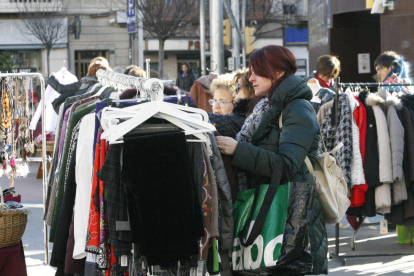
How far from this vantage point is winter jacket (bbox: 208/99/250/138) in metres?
4.18

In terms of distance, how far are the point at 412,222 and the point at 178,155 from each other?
396 cm

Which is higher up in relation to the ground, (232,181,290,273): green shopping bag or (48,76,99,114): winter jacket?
(48,76,99,114): winter jacket

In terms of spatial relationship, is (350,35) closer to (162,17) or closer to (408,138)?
(408,138)

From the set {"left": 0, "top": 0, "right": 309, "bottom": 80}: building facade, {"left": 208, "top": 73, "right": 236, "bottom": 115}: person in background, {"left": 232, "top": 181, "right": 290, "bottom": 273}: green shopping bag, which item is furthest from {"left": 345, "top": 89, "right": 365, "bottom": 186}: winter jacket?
{"left": 0, "top": 0, "right": 309, "bottom": 80}: building facade

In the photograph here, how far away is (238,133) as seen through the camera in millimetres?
4086

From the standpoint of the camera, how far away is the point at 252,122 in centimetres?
402

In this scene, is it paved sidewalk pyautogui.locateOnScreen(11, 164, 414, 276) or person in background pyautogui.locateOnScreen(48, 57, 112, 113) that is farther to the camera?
person in background pyautogui.locateOnScreen(48, 57, 112, 113)

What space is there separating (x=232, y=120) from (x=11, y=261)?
6.33ft

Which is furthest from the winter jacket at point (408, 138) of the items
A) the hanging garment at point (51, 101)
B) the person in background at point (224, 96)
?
the hanging garment at point (51, 101)

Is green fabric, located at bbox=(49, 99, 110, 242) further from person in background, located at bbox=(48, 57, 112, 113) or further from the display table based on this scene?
person in background, located at bbox=(48, 57, 112, 113)

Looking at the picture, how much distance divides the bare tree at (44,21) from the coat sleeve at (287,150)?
30.0 m

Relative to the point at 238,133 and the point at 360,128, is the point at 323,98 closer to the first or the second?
the point at 360,128

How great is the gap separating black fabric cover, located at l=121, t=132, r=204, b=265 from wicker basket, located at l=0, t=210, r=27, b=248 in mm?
1619

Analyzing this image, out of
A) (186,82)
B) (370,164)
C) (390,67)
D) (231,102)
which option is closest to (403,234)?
(370,164)
